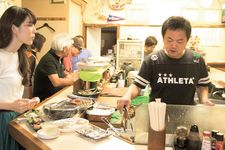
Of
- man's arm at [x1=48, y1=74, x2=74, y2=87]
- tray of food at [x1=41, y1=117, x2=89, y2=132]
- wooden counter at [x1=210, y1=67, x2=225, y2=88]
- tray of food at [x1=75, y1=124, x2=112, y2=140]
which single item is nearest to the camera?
tray of food at [x1=75, y1=124, x2=112, y2=140]

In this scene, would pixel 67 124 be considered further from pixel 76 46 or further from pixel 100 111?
pixel 76 46

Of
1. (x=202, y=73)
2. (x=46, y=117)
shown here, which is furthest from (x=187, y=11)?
(x=46, y=117)

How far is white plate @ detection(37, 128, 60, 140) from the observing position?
1665mm

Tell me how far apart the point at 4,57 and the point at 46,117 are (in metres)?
0.55

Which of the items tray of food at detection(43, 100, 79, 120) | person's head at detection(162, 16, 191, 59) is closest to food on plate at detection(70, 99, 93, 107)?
tray of food at detection(43, 100, 79, 120)

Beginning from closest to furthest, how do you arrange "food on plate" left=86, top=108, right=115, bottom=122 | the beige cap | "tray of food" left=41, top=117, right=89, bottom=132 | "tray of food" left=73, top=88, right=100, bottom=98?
"tray of food" left=41, top=117, right=89, bottom=132
"food on plate" left=86, top=108, right=115, bottom=122
"tray of food" left=73, top=88, right=100, bottom=98
the beige cap

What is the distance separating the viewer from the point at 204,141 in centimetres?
137

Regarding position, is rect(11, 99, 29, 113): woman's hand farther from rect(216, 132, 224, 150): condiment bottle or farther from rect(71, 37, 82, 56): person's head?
rect(71, 37, 82, 56): person's head

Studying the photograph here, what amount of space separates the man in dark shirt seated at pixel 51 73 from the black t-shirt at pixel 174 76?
123 cm

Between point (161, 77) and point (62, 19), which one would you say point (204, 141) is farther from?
point (62, 19)

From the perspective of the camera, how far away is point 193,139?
1404 millimetres

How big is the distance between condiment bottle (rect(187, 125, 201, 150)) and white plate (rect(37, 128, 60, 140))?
80cm

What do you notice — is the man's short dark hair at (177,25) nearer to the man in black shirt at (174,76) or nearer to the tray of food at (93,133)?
the man in black shirt at (174,76)

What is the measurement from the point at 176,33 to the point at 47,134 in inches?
42.5
